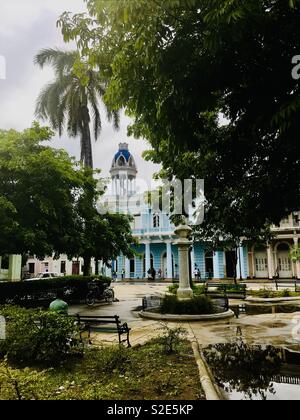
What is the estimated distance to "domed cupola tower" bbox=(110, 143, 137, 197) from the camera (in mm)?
46306

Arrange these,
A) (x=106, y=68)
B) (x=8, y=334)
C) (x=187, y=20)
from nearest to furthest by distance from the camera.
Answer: (x=187, y=20), (x=106, y=68), (x=8, y=334)

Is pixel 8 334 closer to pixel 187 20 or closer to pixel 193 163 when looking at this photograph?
pixel 193 163

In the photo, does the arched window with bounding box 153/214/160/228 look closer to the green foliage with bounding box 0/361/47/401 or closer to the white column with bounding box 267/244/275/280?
the white column with bounding box 267/244/275/280

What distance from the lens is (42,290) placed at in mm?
17281

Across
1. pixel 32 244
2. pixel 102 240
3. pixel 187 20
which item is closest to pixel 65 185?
pixel 32 244

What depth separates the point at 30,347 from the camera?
252 inches

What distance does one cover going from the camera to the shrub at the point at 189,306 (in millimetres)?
12749

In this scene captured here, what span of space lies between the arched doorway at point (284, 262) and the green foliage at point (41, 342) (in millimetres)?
33531

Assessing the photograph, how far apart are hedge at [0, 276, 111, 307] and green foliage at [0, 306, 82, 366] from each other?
9.26 meters

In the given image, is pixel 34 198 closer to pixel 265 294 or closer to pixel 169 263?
pixel 265 294

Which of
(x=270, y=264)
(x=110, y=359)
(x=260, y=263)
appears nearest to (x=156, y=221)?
(x=260, y=263)

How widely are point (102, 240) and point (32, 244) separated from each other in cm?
695

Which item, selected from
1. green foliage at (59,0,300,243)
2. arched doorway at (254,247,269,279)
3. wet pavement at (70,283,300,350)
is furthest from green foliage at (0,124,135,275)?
arched doorway at (254,247,269,279)

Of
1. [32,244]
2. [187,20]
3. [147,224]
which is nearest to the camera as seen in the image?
[187,20]
